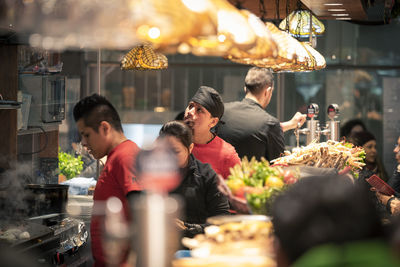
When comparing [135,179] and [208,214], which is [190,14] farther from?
[208,214]

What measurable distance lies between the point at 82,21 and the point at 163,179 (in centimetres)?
54

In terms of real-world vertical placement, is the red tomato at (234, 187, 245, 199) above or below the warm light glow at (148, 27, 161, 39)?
below

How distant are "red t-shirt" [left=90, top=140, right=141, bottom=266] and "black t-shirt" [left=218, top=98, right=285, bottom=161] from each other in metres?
1.70

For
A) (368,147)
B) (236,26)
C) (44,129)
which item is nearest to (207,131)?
(44,129)

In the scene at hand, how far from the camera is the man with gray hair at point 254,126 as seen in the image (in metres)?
4.41

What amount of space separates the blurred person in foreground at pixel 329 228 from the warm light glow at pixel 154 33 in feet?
2.05

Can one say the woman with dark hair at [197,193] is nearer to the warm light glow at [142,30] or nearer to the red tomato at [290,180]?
the red tomato at [290,180]

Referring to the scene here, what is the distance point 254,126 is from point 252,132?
0.05 metres

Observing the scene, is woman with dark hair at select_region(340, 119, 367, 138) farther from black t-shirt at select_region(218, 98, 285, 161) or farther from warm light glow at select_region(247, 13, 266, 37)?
warm light glow at select_region(247, 13, 266, 37)

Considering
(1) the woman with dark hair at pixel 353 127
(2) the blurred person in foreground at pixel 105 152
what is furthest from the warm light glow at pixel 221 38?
(1) the woman with dark hair at pixel 353 127

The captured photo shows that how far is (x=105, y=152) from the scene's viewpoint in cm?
290

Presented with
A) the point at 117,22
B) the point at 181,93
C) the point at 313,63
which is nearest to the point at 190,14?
the point at 117,22

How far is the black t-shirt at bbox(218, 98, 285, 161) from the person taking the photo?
14.4 feet

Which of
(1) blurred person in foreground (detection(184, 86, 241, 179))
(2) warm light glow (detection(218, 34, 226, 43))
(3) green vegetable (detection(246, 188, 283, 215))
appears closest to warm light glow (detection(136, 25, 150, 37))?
(2) warm light glow (detection(218, 34, 226, 43))
